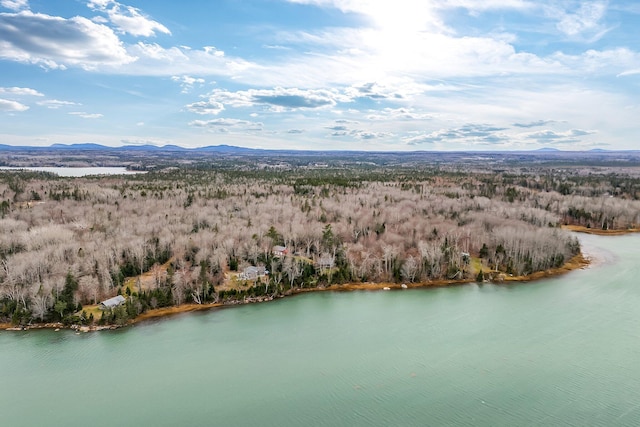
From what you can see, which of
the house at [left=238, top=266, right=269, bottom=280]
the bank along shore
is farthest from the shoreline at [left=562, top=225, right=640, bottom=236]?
the house at [left=238, top=266, right=269, bottom=280]

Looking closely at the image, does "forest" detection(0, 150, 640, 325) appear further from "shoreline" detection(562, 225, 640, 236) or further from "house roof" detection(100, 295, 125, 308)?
"shoreline" detection(562, 225, 640, 236)

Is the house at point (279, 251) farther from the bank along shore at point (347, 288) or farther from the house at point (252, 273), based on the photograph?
the bank along shore at point (347, 288)

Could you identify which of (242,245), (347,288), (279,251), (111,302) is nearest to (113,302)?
(111,302)

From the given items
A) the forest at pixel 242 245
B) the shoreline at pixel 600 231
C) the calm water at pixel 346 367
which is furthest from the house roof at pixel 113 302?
the shoreline at pixel 600 231

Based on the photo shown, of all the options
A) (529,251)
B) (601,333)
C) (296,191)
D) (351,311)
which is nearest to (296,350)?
(351,311)

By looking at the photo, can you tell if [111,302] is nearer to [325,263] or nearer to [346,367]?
[346,367]

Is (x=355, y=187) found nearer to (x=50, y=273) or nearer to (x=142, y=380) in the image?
(x=50, y=273)
